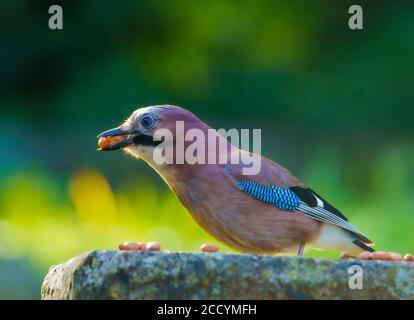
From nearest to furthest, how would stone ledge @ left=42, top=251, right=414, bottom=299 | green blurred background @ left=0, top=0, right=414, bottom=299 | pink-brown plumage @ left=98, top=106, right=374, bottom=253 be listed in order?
stone ledge @ left=42, top=251, right=414, bottom=299 < pink-brown plumage @ left=98, top=106, right=374, bottom=253 < green blurred background @ left=0, top=0, right=414, bottom=299

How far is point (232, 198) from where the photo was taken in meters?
3.42

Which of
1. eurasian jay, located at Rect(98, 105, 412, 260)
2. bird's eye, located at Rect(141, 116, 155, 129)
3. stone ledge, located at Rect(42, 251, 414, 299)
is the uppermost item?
bird's eye, located at Rect(141, 116, 155, 129)

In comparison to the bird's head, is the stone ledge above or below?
below

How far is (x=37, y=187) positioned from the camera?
5.30 m

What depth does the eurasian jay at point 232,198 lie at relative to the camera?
3.37m

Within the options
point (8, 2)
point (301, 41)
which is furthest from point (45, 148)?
point (301, 41)

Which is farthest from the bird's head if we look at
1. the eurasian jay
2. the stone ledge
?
the stone ledge

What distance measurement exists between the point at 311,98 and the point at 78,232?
2.43 meters

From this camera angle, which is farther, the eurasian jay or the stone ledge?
the eurasian jay

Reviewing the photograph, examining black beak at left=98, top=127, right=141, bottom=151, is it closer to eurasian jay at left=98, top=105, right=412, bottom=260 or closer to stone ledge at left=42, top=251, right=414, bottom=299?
eurasian jay at left=98, top=105, right=412, bottom=260

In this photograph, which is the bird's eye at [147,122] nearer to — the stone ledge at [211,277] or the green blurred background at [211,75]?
the stone ledge at [211,277]

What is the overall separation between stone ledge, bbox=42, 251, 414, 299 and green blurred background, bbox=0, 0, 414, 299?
3.36m

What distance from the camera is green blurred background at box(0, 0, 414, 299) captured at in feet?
21.5

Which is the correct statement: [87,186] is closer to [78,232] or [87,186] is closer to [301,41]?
[78,232]
